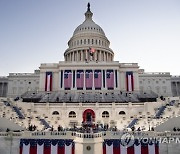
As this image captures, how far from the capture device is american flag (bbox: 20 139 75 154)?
129 ft

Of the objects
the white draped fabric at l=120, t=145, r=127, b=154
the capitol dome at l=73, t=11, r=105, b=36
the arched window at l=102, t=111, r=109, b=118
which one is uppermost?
the capitol dome at l=73, t=11, r=105, b=36

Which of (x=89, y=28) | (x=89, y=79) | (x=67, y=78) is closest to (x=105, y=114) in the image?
(x=89, y=79)

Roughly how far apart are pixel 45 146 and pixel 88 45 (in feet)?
278

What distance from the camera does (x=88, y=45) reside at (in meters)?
120

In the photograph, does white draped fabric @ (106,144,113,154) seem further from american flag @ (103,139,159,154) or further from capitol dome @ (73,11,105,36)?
capitol dome @ (73,11,105,36)

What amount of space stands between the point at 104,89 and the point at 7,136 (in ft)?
189

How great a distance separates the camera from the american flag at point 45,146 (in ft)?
129

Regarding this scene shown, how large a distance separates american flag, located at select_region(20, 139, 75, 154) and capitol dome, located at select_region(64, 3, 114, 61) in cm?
7735

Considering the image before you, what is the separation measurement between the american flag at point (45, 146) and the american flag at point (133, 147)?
648 centimetres

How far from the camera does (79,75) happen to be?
9650cm


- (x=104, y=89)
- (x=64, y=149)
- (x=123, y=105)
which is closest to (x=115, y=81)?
(x=104, y=89)

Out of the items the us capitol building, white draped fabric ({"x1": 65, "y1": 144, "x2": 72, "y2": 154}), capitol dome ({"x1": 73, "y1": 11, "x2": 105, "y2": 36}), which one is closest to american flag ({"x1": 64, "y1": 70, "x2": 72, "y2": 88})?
the us capitol building

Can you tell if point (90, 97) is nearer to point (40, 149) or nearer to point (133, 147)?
point (133, 147)

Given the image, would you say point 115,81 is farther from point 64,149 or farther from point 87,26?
point 64,149
